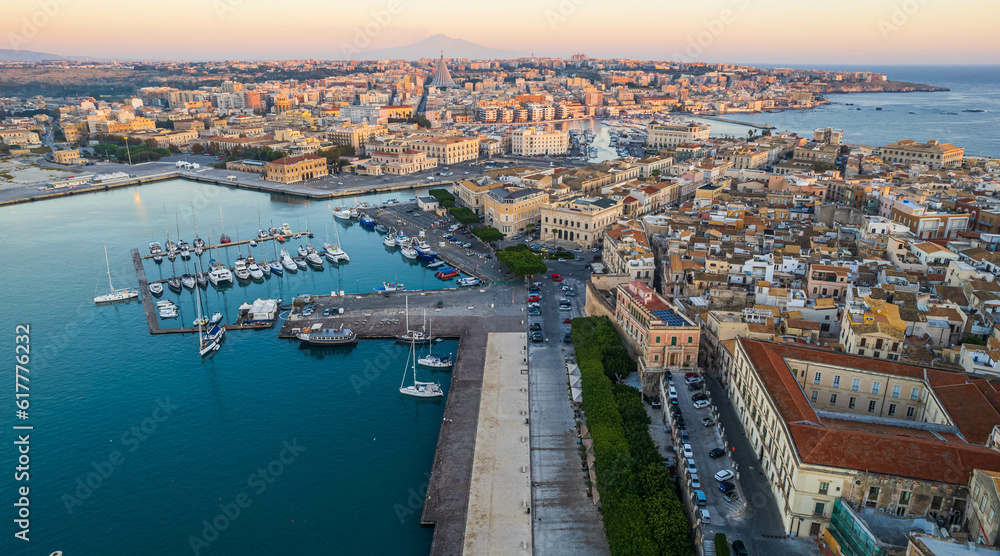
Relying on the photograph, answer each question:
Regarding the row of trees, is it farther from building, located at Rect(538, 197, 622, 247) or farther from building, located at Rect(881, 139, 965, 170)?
building, located at Rect(881, 139, 965, 170)

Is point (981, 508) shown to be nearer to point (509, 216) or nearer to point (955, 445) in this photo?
point (955, 445)

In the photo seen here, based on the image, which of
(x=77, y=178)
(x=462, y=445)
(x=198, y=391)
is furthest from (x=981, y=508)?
(x=77, y=178)

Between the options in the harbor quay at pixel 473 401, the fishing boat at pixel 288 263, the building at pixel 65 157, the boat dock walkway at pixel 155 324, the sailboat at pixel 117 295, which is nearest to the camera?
the harbor quay at pixel 473 401

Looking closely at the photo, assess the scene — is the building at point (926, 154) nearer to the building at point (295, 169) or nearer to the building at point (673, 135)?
the building at point (673, 135)

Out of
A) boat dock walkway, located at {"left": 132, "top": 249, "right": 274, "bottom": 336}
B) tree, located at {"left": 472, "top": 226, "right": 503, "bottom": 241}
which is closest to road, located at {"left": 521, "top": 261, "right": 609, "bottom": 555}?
tree, located at {"left": 472, "top": 226, "right": 503, "bottom": 241}

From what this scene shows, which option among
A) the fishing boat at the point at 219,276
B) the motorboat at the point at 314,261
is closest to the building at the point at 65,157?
the fishing boat at the point at 219,276

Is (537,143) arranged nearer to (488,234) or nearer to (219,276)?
(488,234)
